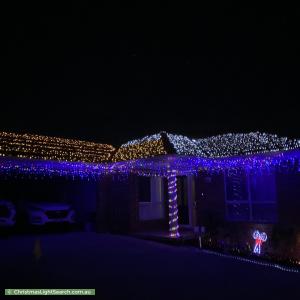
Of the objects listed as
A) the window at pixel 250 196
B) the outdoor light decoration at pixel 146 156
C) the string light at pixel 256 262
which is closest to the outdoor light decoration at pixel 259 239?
the string light at pixel 256 262

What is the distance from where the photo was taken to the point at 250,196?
501 inches

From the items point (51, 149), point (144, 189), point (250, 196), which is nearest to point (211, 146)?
point (250, 196)

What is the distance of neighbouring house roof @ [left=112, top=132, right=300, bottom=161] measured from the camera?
10494 millimetres

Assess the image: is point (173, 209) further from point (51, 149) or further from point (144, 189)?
point (51, 149)

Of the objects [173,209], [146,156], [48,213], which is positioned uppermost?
[146,156]

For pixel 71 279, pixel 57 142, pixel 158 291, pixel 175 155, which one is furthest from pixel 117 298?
pixel 57 142

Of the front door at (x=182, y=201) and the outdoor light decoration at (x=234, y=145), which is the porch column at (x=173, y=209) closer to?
the outdoor light decoration at (x=234, y=145)

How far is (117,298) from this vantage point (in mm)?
6234

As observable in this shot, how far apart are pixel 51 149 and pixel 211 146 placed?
16.8 ft

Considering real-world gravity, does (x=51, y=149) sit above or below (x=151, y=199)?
above

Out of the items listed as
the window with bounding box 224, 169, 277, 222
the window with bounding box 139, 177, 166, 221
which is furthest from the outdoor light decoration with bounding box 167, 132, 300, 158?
the window with bounding box 139, 177, 166, 221

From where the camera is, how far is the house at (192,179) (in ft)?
35.7

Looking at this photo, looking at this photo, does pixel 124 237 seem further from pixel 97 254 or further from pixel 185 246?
pixel 97 254

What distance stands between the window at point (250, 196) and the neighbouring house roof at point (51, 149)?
432cm
